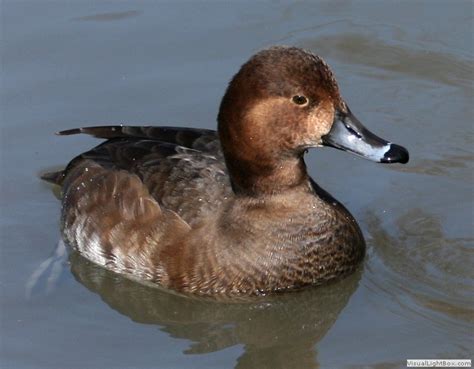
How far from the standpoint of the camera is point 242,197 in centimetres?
619

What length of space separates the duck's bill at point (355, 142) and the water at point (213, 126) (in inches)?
29.4

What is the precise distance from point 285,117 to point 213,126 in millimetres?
1866

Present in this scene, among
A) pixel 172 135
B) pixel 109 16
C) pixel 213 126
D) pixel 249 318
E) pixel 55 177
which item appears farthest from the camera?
pixel 109 16

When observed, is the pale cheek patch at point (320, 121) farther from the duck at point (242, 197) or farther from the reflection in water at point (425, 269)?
the reflection in water at point (425, 269)

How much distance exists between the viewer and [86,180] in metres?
6.73

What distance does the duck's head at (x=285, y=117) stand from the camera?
580 cm

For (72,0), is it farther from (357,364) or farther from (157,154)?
(357,364)

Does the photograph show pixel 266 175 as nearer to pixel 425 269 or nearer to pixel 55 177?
pixel 425 269

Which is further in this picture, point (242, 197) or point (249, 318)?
point (242, 197)

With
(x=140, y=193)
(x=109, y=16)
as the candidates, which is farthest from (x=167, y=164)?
(x=109, y=16)

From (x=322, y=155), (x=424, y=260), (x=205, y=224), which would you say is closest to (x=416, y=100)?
(x=322, y=155)

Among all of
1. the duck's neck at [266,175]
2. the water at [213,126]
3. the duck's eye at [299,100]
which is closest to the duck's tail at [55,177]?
the water at [213,126]

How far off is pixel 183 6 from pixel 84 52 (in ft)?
2.92

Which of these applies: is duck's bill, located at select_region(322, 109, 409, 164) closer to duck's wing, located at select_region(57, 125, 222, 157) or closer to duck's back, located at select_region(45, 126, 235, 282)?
duck's back, located at select_region(45, 126, 235, 282)
